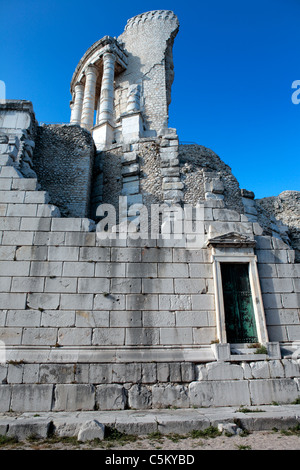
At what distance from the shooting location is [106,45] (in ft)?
84.7

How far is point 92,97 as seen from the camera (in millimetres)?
25422

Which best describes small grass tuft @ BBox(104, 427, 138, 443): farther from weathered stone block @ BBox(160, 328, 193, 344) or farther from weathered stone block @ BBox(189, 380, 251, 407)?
weathered stone block @ BBox(160, 328, 193, 344)

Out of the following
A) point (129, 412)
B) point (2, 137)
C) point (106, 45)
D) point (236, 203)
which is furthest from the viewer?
point (106, 45)

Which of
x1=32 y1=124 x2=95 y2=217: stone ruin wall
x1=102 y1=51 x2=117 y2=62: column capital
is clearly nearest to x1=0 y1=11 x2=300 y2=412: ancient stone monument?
x1=32 y1=124 x2=95 y2=217: stone ruin wall

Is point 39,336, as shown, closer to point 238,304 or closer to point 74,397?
point 74,397

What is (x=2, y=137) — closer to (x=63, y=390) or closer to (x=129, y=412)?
(x=63, y=390)

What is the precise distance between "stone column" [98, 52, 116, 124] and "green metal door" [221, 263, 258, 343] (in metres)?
17.3

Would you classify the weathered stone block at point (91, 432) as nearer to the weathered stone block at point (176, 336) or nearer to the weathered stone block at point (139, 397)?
the weathered stone block at point (139, 397)

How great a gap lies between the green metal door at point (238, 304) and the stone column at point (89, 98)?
1951cm

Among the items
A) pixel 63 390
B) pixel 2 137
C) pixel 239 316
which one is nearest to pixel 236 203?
pixel 239 316

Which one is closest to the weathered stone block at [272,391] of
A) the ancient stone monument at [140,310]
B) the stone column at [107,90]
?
the ancient stone monument at [140,310]

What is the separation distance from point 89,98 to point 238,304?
22629 mm
